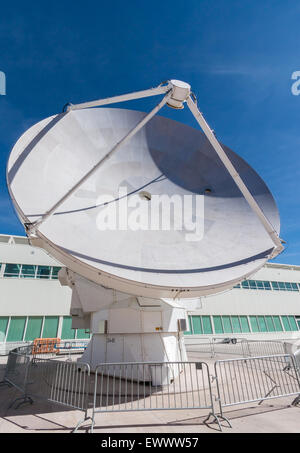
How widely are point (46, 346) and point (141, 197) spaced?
1732 cm

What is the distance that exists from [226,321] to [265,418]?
83.1ft

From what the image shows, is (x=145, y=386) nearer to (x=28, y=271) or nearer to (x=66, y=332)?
(x=66, y=332)

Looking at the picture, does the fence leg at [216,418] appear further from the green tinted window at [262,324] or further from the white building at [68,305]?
the green tinted window at [262,324]

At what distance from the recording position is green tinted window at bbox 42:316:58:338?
21.9 m

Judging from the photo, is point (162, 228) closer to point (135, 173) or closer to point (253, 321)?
point (135, 173)

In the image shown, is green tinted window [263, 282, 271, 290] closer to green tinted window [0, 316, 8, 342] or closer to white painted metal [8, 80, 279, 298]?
white painted metal [8, 80, 279, 298]

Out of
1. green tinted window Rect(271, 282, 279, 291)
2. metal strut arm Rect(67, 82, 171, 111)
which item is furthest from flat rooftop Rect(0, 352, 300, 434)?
green tinted window Rect(271, 282, 279, 291)

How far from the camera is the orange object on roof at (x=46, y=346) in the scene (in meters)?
19.5

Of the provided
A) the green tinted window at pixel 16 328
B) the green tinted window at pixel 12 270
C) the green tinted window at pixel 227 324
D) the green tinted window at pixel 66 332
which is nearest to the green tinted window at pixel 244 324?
the green tinted window at pixel 227 324

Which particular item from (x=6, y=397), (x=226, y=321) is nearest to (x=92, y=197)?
(x=6, y=397)

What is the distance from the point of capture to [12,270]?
22906mm

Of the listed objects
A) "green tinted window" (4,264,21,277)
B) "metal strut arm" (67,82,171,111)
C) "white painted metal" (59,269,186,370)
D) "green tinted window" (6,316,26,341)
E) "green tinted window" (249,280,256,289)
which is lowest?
"white painted metal" (59,269,186,370)

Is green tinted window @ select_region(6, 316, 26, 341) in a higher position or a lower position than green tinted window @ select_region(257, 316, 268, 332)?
lower

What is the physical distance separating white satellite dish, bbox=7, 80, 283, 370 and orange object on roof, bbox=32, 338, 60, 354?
16285mm
